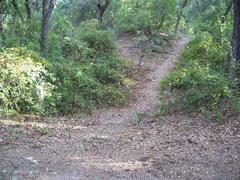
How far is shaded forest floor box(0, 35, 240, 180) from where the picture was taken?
236 inches

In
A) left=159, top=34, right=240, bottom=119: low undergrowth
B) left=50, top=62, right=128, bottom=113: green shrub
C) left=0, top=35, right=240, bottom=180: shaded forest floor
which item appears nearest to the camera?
left=0, top=35, right=240, bottom=180: shaded forest floor

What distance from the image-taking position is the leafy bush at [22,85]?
32.0ft

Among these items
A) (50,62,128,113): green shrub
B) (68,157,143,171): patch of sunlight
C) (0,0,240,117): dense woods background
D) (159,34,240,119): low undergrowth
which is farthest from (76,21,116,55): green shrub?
(68,157,143,171): patch of sunlight

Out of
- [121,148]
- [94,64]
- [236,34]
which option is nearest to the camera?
[121,148]

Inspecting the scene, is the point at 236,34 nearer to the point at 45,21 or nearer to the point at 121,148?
the point at 121,148

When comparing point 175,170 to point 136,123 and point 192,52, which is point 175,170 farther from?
point 192,52

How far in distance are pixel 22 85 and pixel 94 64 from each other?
19.2 ft

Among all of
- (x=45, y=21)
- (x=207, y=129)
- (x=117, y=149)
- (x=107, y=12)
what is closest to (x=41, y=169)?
(x=117, y=149)

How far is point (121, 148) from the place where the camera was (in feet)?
24.4

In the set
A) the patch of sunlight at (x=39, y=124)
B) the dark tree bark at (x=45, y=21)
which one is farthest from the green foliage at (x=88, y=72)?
the patch of sunlight at (x=39, y=124)

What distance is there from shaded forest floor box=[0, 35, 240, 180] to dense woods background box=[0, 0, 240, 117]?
2.38 feet

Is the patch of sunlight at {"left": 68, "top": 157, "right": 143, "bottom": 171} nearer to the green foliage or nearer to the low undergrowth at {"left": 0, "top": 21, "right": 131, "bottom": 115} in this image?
the low undergrowth at {"left": 0, "top": 21, "right": 131, "bottom": 115}

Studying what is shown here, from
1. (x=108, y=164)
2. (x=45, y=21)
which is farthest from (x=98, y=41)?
(x=108, y=164)

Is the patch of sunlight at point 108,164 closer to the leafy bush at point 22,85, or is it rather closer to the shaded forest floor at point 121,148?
the shaded forest floor at point 121,148
